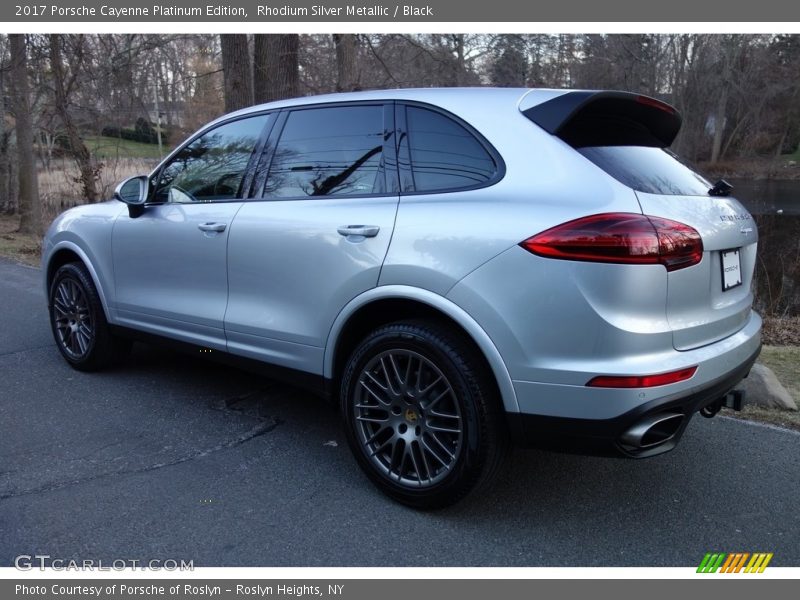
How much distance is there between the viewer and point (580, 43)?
24453 mm

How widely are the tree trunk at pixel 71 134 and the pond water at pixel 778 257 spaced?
11667 millimetres

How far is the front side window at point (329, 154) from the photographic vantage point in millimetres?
3525

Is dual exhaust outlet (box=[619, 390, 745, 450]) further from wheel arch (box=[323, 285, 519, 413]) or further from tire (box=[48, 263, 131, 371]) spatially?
tire (box=[48, 263, 131, 371])

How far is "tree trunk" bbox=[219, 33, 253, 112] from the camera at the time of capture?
965 cm

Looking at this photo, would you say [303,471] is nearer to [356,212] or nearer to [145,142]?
[356,212]

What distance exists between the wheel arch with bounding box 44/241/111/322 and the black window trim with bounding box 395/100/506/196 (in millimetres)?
2731

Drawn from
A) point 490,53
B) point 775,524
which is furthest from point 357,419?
point 490,53

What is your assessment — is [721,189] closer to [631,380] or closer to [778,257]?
[631,380]

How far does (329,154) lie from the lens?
372cm

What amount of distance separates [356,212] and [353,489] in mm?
1374

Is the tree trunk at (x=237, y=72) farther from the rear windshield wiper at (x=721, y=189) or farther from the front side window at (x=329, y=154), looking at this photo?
the rear windshield wiper at (x=721, y=189)

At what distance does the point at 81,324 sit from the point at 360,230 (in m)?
2.94

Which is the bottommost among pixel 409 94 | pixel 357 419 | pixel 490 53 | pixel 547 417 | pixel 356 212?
pixel 357 419

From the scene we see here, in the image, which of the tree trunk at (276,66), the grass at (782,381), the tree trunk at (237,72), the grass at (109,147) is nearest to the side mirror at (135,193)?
the grass at (782,381)
